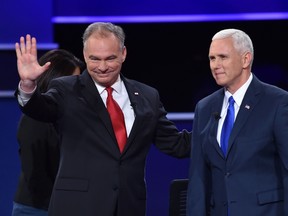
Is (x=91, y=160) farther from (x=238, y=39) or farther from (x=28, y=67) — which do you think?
(x=238, y=39)

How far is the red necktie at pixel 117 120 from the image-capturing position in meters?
3.51

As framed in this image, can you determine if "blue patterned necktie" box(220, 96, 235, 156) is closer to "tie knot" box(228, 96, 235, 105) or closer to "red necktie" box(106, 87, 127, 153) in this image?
"tie knot" box(228, 96, 235, 105)

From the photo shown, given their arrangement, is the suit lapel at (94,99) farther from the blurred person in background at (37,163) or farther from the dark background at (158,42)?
the dark background at (158,42)

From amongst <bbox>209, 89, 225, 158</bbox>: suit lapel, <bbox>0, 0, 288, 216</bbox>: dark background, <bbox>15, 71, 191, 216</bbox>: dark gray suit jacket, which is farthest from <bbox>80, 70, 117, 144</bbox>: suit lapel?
<bbox>0, 0, 288, 216</bbox>: dark background

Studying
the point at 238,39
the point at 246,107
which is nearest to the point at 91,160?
the point at 246,107

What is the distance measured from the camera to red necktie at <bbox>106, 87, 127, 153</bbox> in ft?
11.5

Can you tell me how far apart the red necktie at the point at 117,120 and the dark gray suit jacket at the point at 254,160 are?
15.5 inches

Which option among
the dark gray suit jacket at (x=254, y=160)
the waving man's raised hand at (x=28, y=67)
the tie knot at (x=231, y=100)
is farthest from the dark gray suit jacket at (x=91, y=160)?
the tie knot at (x=231, y=100)

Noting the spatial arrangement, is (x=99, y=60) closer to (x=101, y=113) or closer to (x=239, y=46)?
(x=101, y=113)

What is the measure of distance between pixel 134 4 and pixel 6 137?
1.48 m

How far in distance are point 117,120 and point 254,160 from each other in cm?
69

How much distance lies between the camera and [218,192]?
3.38 meters

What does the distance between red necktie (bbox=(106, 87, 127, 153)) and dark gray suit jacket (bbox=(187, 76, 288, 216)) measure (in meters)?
Result: 0.39

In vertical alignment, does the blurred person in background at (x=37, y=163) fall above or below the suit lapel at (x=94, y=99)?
below
